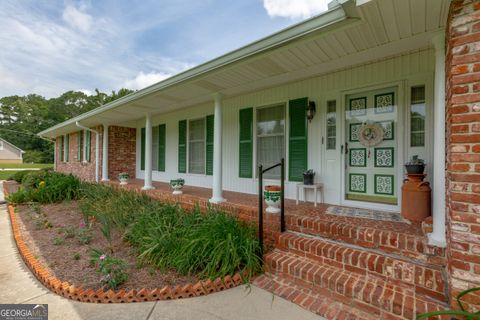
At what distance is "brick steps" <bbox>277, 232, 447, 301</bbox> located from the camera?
6.20ft

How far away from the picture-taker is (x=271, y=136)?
464cm

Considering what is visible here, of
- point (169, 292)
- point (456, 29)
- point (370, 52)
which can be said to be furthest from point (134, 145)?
point (456, 29)

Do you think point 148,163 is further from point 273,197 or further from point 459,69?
point 459,69

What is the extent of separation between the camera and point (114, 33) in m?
8.50

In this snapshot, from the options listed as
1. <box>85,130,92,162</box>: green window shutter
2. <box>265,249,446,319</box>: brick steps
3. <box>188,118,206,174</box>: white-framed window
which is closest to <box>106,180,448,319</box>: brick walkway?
<box>265,249,446,319</box>: brick steps

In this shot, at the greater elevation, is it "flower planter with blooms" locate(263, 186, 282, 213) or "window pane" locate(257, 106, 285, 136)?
"window pane" locate(257, 106, 285, 136)

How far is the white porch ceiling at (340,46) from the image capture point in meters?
1.90

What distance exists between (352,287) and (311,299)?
39cm

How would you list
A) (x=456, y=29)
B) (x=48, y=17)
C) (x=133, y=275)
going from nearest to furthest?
(x=456, y=29) < (x=133, y=275) < (x=48, y=17)

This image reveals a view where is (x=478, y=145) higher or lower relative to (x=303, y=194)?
higher

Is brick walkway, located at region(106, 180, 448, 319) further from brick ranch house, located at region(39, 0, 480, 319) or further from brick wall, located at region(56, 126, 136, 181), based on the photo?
brick wall, located at region(56, 126, 136, 181)

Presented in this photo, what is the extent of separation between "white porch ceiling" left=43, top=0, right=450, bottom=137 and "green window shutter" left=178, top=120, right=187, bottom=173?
6.76 ft

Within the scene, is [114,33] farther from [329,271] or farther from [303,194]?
[329,271]

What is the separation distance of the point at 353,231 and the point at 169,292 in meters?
1.99
